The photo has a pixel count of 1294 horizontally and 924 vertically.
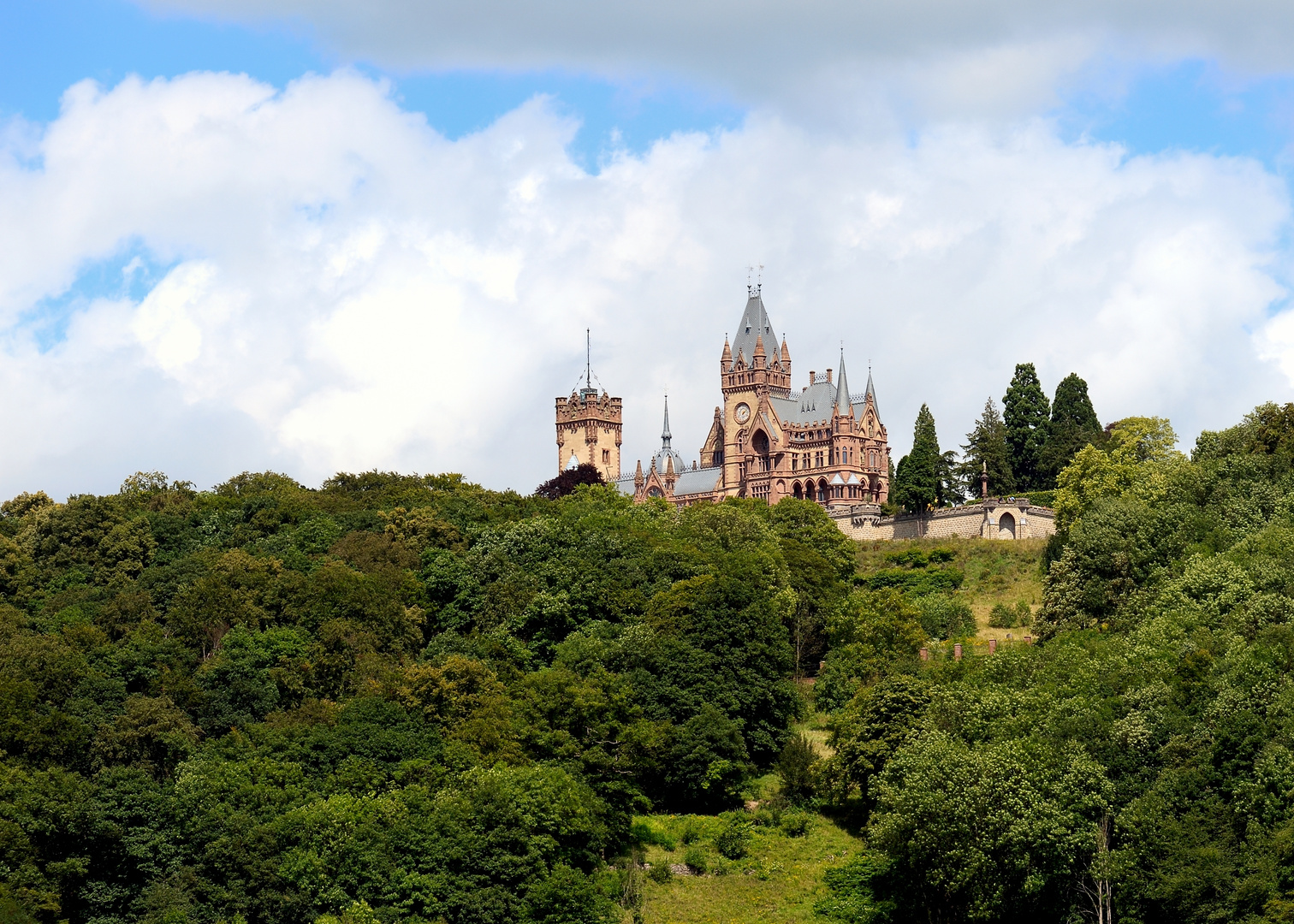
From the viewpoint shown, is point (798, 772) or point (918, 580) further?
point (918, 580)

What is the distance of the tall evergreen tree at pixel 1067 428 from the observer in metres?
112

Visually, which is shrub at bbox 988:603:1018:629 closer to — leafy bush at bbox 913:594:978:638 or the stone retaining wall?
leafy bush at bbox 913:594:978:638

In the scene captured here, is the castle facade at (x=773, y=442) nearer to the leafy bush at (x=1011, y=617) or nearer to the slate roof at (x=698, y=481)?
the slate roof at (x=698, y=481)

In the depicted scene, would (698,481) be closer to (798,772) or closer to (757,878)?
(798,772)

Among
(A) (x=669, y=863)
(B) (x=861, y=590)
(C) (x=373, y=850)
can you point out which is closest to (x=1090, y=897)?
(A) (x=669, y=863)

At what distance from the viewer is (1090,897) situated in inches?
2060

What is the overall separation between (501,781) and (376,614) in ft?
45.9

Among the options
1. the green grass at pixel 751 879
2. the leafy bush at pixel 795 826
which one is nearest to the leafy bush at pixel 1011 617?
the green grass at pixel 751 879

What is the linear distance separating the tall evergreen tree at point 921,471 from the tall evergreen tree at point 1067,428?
5.96 metres

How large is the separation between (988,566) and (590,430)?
61.3m

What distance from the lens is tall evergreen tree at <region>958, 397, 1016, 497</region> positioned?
11450 centimetres

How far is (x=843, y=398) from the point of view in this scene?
437 ft

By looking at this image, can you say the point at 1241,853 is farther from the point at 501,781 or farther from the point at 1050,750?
the point at 501,781

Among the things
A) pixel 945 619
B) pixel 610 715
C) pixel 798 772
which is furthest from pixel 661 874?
pixel 945 619
